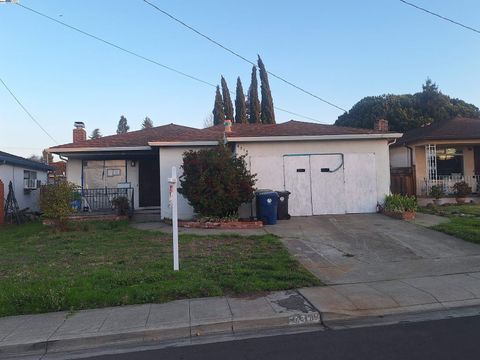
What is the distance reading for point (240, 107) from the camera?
142 ft

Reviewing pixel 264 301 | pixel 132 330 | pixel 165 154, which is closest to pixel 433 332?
pixel 264 301

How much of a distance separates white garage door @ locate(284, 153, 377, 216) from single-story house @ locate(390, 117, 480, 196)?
508cm

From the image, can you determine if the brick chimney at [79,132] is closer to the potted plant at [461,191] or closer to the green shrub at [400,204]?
the green shrub at [400,204]

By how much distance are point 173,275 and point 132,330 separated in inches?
89.0

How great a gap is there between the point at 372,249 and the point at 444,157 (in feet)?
43.5

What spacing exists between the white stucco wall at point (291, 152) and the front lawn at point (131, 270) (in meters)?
4.23

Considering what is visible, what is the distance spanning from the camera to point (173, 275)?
25.6 feet

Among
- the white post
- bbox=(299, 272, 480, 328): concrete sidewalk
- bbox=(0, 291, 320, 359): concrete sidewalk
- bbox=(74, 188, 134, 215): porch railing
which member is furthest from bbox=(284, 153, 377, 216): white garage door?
bbox=(0, 291, 320, 359): concrete sidewalk

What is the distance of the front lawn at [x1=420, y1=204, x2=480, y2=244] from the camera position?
11.2 m

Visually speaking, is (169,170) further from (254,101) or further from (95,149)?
(254,101)

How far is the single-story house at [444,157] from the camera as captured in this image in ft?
65.9

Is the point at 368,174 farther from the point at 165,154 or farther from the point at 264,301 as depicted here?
the point at 264,301

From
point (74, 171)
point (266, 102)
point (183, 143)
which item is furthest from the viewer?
point (266, 102)

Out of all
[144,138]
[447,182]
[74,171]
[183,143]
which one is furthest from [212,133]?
[447,182]
